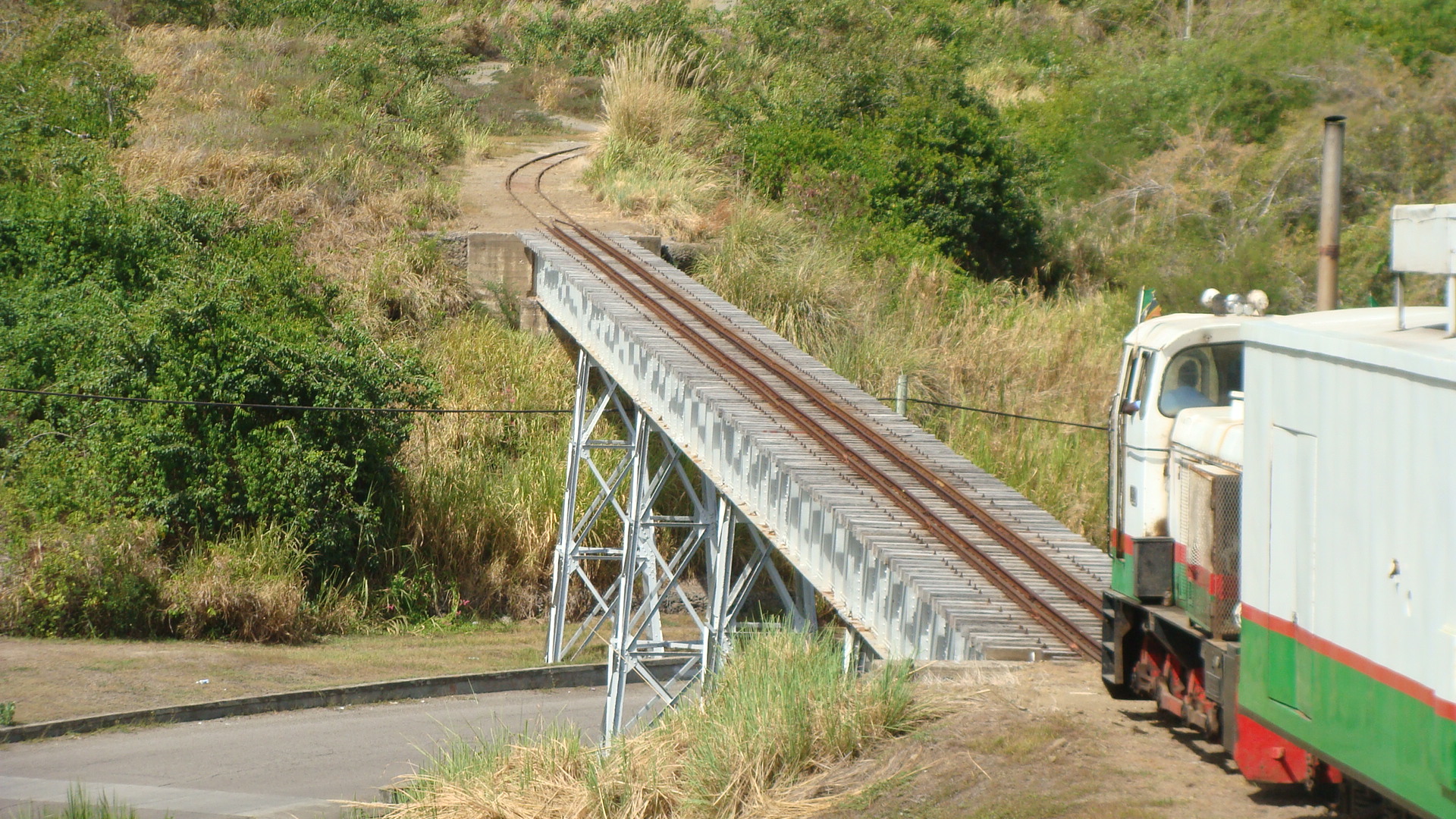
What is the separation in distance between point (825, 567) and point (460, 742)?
10.1 ft

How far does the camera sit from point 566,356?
23578mm

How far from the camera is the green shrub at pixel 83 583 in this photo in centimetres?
1738

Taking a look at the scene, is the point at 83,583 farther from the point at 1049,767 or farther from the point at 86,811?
the point at 1049,767

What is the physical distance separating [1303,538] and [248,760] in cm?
1110

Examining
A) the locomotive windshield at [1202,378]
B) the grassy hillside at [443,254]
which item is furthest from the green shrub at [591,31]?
the locomotive windshield at [1202,378]

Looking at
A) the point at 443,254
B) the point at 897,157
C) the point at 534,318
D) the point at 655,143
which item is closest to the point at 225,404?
the point at 534,318

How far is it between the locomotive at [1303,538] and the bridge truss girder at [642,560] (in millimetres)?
5000

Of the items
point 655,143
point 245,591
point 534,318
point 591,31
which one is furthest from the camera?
point 591,31

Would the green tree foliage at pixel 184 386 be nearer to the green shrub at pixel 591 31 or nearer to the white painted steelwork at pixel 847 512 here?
the white painted steelwork at pixel 847 512

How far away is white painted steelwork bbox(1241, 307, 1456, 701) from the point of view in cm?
441

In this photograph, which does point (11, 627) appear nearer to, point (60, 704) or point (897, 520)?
point (60, 704)

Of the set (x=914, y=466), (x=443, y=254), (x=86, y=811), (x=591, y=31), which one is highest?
(x=591, y=31)

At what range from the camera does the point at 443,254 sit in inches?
995

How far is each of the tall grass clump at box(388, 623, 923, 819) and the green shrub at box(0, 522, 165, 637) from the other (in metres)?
11.6
